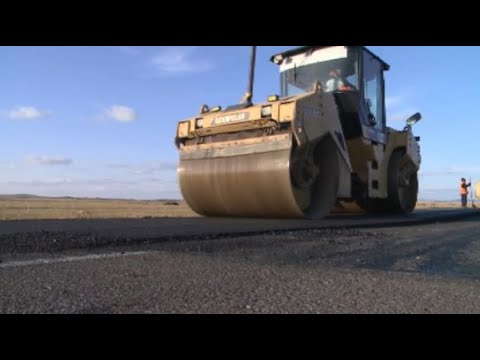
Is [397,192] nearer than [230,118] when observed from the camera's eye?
No

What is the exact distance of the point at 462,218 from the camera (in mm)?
10375

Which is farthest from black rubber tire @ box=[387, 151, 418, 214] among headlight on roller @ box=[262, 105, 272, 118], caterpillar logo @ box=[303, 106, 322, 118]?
headlight on roller @ box=[262, 105, 272, 118]

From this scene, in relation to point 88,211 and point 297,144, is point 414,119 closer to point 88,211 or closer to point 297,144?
point 297,144

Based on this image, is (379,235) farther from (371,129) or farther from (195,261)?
(371,129)

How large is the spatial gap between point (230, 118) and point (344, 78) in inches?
98.2

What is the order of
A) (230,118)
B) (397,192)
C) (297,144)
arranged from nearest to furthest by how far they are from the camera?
(297,144)
(230,118)
(397,192)

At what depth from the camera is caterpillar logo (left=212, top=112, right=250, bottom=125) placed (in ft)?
25.4

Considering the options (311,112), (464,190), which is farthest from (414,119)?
(464,190)

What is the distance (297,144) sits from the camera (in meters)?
7.23

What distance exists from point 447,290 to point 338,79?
6.80 m

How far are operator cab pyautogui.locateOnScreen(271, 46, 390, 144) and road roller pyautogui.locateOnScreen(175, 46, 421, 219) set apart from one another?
0.02 metres

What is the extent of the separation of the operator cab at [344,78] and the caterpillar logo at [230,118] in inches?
73.3

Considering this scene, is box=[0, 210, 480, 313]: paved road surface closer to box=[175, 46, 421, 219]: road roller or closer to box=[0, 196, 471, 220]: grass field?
box=[175, 46, 421, 219]: road roller
